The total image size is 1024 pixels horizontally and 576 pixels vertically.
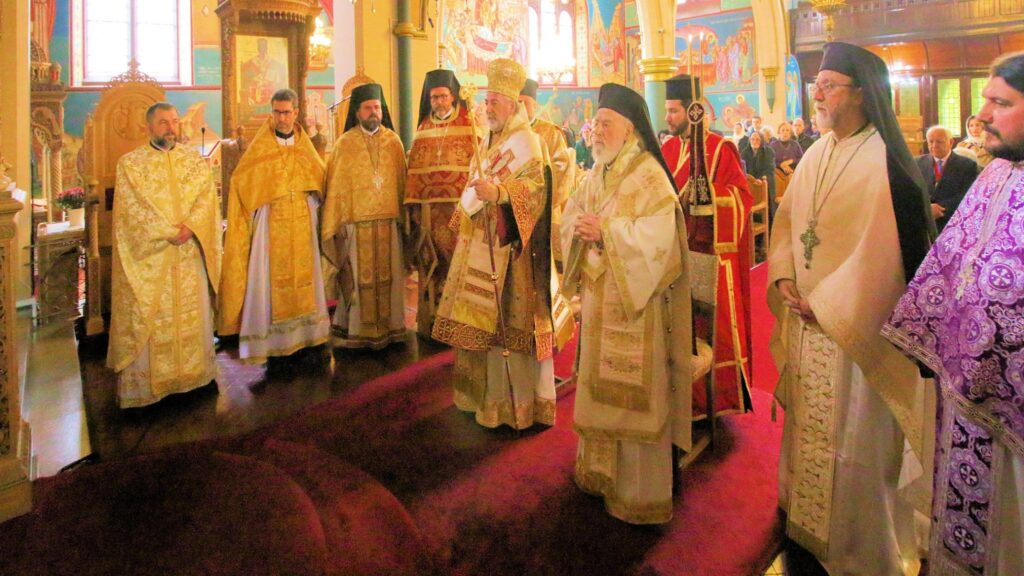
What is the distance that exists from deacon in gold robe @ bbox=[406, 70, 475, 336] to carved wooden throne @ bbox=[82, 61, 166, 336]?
304 cm

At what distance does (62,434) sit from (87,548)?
1476mm

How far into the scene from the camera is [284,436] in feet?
12.9

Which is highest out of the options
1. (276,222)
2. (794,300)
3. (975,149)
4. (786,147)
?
(786,147)

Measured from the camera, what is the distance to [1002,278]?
1.74m

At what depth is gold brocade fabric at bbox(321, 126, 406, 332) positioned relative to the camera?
5270mm

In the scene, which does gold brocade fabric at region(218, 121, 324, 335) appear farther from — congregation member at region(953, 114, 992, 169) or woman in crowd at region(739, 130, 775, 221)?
woman in crowd at region(739, 130, 775, 221)

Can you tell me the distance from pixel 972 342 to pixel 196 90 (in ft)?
59.7

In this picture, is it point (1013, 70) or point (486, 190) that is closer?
point (1013, 70)

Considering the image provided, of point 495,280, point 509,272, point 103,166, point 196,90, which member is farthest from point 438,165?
point 196,90

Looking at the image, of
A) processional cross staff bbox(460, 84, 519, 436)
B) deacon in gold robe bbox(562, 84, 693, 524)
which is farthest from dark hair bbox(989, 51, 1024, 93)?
processional cross staff bbox(460, 84, 519, 436)

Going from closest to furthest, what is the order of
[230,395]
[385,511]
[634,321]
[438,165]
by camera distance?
[634,321] < [385,511] < [230,395] < [438,165]

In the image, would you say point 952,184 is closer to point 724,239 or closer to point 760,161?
point 724,239

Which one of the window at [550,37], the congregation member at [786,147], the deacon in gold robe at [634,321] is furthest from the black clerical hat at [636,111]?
the window at [550,37]

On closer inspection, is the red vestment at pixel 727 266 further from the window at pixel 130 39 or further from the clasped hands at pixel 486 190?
the window at pixel 130 39
